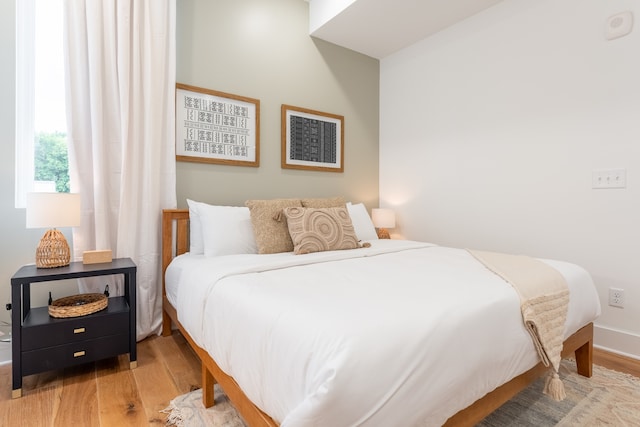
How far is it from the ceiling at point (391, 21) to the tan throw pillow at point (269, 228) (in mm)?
1865

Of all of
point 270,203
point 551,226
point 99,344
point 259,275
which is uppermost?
point 270,203

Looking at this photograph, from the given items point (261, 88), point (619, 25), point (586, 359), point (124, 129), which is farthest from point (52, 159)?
point (619, 25)

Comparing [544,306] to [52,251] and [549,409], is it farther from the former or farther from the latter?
[52,251]

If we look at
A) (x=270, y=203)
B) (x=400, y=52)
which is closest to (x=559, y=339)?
(x=270, y=203)

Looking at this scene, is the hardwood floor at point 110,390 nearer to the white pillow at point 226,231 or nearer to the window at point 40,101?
the white pillow at point 226,231

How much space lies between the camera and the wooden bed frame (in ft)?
3.55

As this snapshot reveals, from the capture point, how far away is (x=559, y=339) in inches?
53.2

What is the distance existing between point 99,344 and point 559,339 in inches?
88.0

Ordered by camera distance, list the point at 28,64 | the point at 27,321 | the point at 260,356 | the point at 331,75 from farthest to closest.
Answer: the point at 331,75
the point at 28,64
the point at 27,321
the point at 260,356

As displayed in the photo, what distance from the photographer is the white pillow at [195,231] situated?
2.30m

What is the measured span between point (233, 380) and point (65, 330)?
112 centimetres

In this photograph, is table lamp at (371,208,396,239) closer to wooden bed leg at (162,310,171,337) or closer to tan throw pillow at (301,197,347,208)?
tan throw pillow at (301,197,347,208)

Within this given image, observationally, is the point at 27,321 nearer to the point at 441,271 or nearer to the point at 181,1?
the point at 441,271

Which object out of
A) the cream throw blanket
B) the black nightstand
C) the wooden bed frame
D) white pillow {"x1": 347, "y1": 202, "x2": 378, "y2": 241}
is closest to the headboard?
the wooden bed frame
